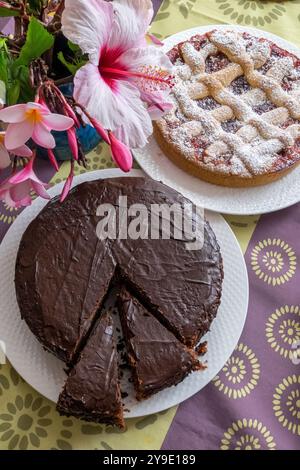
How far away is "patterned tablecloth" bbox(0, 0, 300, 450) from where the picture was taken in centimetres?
97

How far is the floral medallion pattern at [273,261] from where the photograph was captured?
1.14 metres

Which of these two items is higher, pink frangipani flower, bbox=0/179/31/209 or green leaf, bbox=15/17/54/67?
green leaf, bbox=15/17/54/67

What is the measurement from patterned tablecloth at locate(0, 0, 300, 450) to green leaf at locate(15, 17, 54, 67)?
41 centimetres

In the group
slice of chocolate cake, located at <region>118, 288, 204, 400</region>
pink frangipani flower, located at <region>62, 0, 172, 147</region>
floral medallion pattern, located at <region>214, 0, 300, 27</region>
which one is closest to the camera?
pink frangipani flower, located at <region>62, 0, 172, 147</region>

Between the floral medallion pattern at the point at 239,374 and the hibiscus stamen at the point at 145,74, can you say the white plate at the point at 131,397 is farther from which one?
the hibiscus stamen at the point at 145,74

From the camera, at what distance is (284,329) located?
109 centimetres

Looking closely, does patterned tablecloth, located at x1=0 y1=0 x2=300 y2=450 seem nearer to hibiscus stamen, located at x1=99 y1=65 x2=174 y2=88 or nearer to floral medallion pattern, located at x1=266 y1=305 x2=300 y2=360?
floral medallion pattern, located at x1=266 y1=305 x2=300 y2=360

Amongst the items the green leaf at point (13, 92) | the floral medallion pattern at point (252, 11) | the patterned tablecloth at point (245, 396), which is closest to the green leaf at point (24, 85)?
the green leaf at point (13, 92)

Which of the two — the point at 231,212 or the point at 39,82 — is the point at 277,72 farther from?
the point at 39,82

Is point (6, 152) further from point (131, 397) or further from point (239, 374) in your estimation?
point (239, 374)

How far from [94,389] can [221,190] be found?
1.76 ft

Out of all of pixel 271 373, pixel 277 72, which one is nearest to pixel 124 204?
pixel 271 373

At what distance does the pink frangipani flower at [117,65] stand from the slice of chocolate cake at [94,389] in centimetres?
40

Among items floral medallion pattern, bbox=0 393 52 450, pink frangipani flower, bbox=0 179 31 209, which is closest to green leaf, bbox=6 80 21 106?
pink frangipani flower, bbox=0 179 31 209
